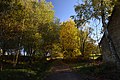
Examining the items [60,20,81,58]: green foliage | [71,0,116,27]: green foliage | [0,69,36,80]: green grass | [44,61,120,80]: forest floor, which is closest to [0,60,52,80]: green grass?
[0,69,36,80]: green grass

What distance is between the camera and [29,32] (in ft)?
143

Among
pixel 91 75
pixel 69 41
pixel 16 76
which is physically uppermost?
pixel 69 41

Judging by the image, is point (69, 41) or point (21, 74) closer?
point (21, 74)

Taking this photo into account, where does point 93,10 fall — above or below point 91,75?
above

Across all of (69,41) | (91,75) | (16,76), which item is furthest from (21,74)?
(69,41)

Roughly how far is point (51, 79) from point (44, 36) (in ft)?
120

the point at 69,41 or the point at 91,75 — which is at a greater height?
the point at 69,41

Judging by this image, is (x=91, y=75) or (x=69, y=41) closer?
(x=91, y=75)

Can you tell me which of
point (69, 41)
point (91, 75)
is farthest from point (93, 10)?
point (69, 41)

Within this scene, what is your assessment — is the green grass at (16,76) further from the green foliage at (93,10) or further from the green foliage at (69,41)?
the green foliage at (69,41)

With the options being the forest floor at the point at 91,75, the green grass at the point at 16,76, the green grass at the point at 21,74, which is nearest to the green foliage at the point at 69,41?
the green grass at the point at 21,74

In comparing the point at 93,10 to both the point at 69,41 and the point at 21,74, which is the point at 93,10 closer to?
the point at 21,74

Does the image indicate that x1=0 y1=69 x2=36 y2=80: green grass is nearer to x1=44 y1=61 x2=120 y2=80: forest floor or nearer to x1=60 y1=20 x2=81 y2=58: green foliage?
x1=44 y1=61 x2=120 y2=80: forest floor

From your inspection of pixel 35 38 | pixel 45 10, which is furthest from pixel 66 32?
pixel 35 38
